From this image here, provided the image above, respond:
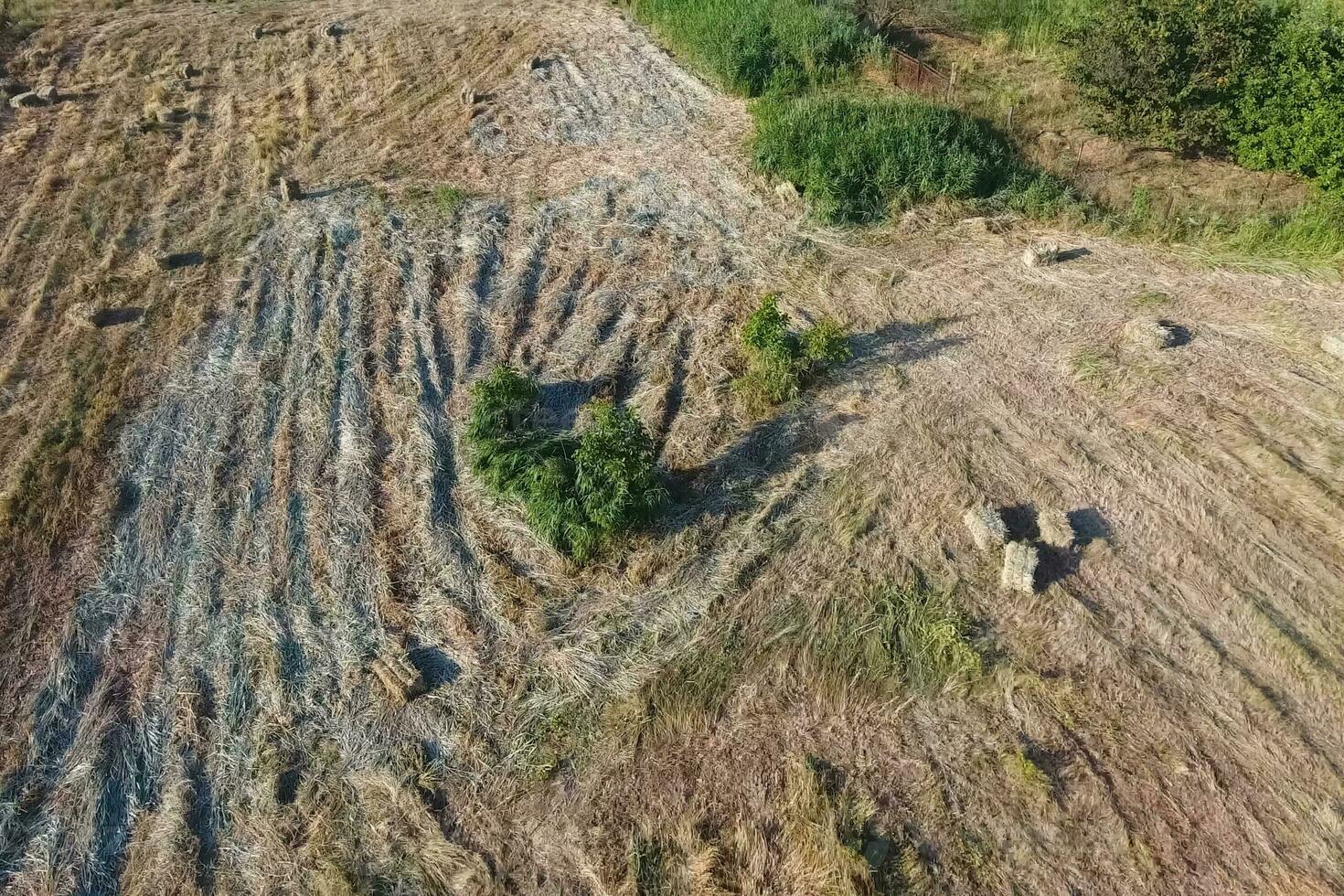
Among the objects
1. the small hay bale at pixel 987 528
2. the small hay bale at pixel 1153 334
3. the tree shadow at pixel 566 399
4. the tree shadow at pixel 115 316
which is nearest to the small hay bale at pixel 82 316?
the tree shadow at pixel 115 316

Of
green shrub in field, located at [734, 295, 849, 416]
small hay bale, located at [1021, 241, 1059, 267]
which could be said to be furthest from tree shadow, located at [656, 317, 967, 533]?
small hay bale, located at [1021, 241, 1059, 267]

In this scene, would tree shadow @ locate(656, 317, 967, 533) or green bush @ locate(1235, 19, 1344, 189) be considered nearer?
tree shadow @ locate(656, 317, 967, 533)

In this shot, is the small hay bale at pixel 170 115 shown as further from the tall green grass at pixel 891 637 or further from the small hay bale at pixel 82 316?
the tall green grass at pixel 891 637

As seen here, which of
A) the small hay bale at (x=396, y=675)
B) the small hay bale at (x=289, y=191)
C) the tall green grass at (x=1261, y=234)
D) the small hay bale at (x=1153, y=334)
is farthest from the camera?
the small hay bale at (x=289, y=191)

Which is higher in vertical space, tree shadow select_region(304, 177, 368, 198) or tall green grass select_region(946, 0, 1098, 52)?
tall green grass select_region(946, 0, 1098, 52)

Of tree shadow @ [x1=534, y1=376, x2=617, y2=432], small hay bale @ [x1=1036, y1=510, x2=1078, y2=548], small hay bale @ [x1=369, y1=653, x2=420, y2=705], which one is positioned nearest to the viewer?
small hay bale @ [x1=369, y1=653, x2=420, y2=705]

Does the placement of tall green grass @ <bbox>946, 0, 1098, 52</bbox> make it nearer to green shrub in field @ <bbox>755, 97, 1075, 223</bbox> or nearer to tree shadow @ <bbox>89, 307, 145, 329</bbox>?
green shrub in field @ <bbox>755, 97, 1075, 223</bbox>
